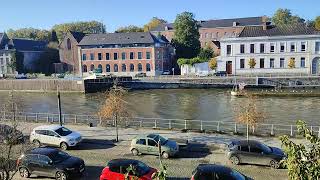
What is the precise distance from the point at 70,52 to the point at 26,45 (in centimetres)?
1601

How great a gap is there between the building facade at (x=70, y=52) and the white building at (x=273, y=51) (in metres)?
37.6

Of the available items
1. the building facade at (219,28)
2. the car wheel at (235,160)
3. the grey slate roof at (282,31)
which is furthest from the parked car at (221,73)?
the car wheel at (235,160)

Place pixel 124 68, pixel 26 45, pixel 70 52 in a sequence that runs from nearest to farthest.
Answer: pixel 124 68
pixel 70 52
pixel 26 45

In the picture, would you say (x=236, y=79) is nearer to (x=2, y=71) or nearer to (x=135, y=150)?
(x=135, y=150)

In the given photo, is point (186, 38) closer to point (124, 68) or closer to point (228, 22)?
point (124, 68)

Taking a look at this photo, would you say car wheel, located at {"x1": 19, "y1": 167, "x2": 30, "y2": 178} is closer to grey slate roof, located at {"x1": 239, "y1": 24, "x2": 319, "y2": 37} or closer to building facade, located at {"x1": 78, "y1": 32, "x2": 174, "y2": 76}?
grey slate roof, located at {"x1": 239, "y1": 24, "x2": 319, "y2": 37}

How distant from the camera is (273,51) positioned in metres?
72.2

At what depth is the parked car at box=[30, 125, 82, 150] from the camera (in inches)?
932

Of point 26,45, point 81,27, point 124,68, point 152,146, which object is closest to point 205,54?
point 124,68

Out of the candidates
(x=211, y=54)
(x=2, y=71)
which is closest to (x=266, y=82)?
(x=211, y=54)

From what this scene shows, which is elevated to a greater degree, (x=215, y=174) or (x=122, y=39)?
(x=122, y=39)

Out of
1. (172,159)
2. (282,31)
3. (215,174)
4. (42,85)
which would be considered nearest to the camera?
(215,174)

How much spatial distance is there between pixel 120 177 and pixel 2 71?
94.0 m

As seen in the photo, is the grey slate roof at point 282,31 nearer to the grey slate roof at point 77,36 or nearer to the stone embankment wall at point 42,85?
the stone embankment wall at point 42,85
